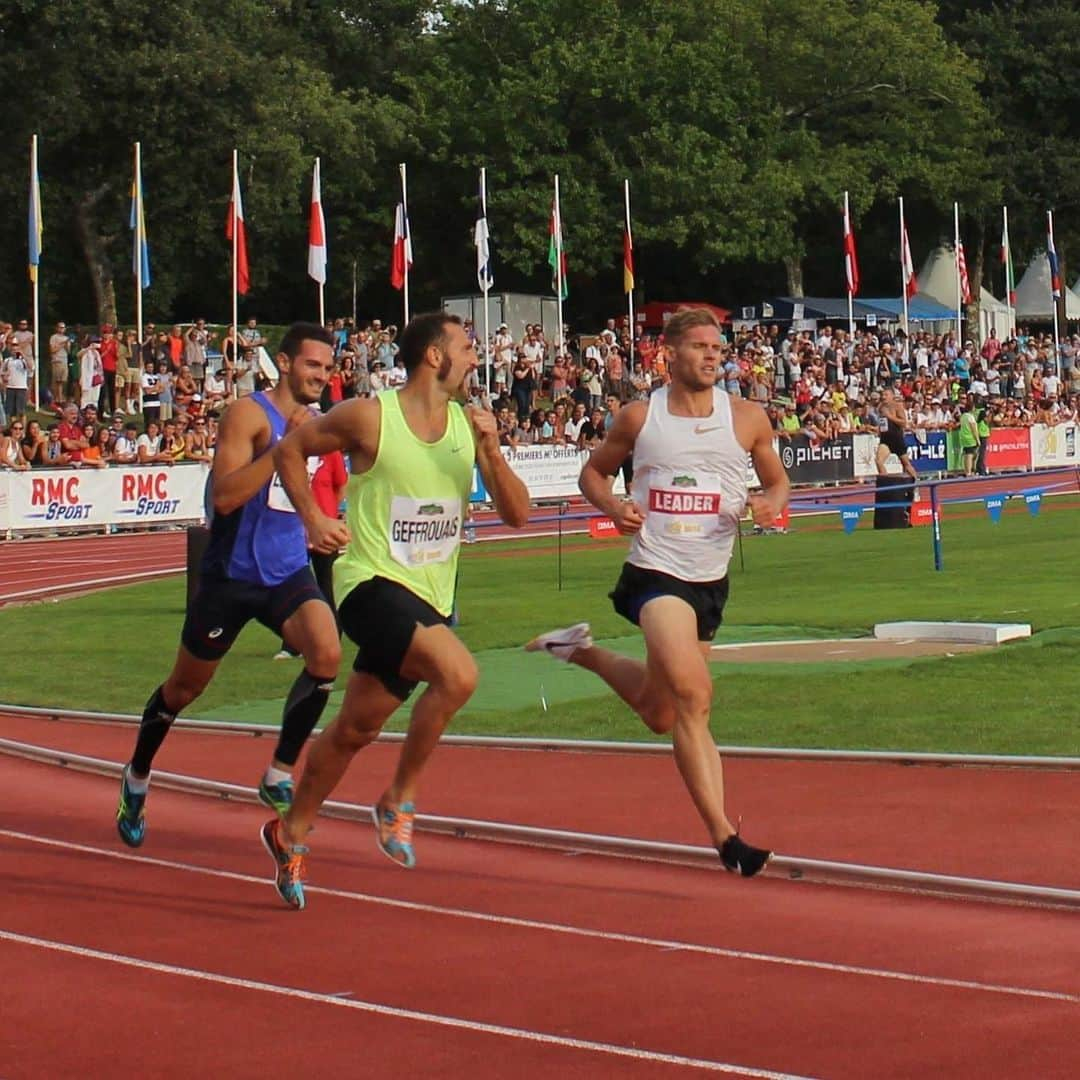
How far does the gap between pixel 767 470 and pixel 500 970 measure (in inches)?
94.4

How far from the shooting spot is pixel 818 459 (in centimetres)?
4216

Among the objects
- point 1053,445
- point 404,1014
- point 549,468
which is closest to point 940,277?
point 1053,445

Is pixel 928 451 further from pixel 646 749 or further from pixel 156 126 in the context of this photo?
pixel 646 749

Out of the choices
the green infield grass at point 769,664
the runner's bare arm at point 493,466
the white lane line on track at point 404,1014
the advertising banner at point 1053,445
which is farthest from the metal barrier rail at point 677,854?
the advertising banner at point 1053,445

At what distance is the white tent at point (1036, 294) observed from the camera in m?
77.2

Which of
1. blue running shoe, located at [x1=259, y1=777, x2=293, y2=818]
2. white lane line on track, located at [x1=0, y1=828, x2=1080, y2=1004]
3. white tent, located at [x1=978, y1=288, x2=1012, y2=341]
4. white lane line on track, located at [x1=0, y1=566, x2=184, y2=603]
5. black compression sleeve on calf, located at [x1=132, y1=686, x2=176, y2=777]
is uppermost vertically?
white tent, located at [x1=978, y1=288, x2=1012, y2=341]

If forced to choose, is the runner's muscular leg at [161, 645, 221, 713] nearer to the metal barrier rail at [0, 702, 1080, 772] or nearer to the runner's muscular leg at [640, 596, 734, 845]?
the runner's muscular leg at [640, 596, 734, 845]

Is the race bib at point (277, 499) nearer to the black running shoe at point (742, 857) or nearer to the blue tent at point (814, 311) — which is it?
the black running shoe at point (742, 857)

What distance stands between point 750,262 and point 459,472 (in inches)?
2653

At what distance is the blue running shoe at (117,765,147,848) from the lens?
900 centimetres

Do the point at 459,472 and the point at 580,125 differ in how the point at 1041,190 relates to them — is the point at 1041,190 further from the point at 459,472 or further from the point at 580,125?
the point at 459,472

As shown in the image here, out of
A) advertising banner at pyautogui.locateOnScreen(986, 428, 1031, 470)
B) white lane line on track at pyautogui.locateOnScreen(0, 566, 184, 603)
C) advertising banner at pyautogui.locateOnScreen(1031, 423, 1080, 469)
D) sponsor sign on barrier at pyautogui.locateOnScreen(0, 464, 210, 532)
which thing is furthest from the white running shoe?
advertising banner at pyautogui.locateOnScreen(1031, 423, 1080, 469)

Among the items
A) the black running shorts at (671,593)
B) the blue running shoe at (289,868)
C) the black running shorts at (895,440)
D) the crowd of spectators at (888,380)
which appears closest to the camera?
the blue running shoe at (289,868)

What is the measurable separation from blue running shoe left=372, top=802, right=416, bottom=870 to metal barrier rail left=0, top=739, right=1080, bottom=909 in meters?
1.14
